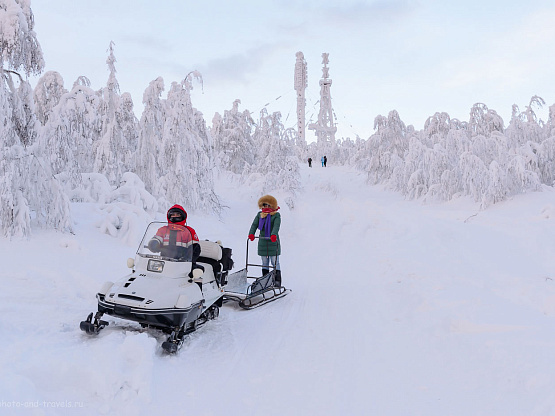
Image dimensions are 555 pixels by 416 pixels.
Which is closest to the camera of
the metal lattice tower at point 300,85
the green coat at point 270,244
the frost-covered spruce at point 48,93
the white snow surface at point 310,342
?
the white snow surface at point 310,342

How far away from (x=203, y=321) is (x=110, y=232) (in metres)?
5.64

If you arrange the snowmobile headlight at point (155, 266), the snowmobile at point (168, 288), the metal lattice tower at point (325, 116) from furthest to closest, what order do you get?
the metal lattice tower at point (325, 116)
the snowmobile headlight at point (155, 266)
the snowmobile at point (168, 288)

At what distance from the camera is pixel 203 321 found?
18.3ft

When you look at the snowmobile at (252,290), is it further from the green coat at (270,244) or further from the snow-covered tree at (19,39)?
the snow-covered tree at (19,39)

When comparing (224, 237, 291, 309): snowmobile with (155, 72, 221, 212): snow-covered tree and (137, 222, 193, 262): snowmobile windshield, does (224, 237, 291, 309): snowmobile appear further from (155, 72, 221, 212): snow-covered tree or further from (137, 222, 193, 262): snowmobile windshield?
(155, 72, 221, 212): snow-covered tree

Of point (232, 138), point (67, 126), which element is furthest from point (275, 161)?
point (67, 126)

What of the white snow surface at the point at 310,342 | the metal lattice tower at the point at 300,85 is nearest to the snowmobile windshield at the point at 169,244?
the white snow surface at the point at 310,342

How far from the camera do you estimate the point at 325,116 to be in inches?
2539

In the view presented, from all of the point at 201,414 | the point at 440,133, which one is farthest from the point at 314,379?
the point at 440,133

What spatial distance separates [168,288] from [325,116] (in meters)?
62.4

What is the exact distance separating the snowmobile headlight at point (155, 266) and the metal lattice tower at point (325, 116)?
178 feet

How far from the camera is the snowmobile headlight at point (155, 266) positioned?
5172 mm

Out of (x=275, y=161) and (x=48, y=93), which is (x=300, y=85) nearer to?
(x=275, y=161)

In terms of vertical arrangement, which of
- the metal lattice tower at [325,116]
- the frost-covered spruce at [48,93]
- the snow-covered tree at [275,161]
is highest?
the metal lattice tower at [325,116]
